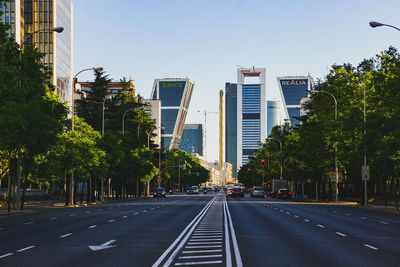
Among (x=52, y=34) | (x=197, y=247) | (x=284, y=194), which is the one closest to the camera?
(x=197, y=247)

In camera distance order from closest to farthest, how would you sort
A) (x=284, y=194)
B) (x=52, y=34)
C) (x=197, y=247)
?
(x=197, y=247) < (x=284, y=194) < (x=52, y=34)

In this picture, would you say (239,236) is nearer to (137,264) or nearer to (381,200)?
(137,264)

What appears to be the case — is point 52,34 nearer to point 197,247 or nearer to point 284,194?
point 284,194

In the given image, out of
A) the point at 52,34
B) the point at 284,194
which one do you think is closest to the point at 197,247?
the point at 284,194

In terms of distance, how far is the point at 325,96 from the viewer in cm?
6178

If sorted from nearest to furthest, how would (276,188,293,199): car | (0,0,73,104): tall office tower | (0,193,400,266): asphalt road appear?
(0,193,400,266): asphalt road → (276,188,293,199): car → (0,0,73,104): tall office tower

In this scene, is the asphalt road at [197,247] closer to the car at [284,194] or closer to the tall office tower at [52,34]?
the car at [284,194]

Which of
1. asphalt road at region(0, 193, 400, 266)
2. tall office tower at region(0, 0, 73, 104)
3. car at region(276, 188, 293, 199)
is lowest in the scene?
car at region(276, 188, 293, 199)

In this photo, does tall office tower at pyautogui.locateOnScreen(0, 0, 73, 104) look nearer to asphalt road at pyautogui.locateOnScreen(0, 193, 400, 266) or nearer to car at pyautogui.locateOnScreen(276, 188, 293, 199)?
car at pyautogui.locateOnScreen(276, 188, 293, 199)

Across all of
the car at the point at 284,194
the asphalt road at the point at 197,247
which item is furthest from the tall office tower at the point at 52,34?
the asphalt road at the point at 197,247

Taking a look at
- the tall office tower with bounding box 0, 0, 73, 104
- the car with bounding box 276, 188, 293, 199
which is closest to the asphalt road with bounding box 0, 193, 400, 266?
the car with bounding box 276, 188, 293, 199

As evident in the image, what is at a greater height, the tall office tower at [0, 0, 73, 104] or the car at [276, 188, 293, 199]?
the tall office tower at [0, 0, 73, 104]

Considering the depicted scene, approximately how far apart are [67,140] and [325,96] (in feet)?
90.8

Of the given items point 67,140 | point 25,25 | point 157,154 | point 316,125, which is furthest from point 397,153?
point 25,25
